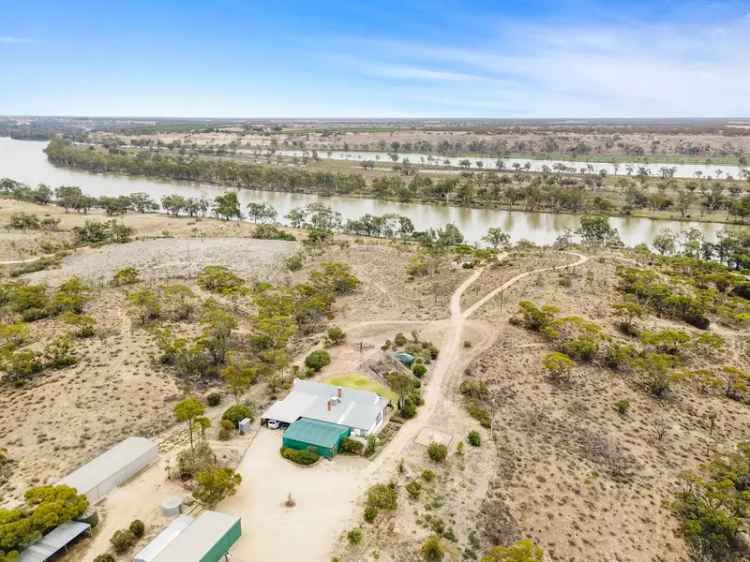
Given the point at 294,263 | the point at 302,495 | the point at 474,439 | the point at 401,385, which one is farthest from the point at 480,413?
the point at 294,263

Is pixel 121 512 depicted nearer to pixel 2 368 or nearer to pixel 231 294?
pixel 2 368

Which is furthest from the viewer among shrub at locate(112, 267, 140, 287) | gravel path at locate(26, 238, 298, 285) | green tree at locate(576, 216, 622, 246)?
green tree at locate(576, 216, 622, 246)

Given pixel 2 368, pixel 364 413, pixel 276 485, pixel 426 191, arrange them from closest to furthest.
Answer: pixel 276 485 → pixel 364 413 → pixel 2 368 → pixel 426 191

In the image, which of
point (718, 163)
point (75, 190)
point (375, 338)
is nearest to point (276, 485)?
point (375, 338)

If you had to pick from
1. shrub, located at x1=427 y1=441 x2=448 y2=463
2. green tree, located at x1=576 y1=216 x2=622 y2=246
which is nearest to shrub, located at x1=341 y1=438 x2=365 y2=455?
shrub, located at x1=427 y1=441 x2=448 y2=463

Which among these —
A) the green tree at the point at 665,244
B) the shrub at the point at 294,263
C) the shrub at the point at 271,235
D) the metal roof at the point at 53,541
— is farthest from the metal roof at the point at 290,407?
the green tree at the point at 665,244

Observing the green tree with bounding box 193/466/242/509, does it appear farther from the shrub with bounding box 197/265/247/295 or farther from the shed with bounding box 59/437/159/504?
the shrub with bounding box 197/265/247/295

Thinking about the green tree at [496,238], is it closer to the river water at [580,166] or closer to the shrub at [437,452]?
the shrub at [437,452]
